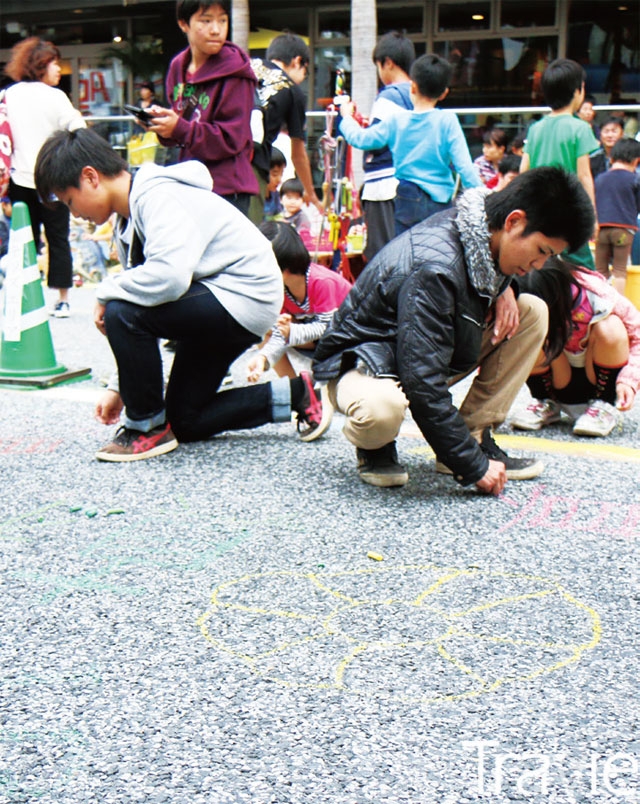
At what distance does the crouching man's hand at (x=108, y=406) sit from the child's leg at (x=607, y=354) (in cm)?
172

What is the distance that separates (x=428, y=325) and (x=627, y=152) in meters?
4.69

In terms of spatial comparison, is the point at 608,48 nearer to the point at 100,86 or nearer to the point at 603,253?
the point at 603,253

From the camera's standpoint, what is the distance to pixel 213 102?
4.02 meters

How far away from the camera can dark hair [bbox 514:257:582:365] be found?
3.32 m

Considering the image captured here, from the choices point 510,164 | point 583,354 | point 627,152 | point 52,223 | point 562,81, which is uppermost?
point 562,81

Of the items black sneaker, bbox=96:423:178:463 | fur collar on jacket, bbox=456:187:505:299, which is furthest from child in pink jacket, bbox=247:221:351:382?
fur collar on jacket, bbox=456:187:505:299

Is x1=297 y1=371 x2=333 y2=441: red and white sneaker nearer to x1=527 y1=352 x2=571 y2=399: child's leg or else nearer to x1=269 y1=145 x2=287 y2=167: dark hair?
x1=527 y1=352 x2=571 y2=399: child's leg

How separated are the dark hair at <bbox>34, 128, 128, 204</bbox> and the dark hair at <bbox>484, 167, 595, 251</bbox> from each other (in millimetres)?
1346

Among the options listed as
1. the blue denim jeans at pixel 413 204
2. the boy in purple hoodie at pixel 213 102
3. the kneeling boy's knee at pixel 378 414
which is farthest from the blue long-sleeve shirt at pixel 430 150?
the kneeling boy's knee at pixel 378 414

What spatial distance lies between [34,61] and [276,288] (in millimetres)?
3327

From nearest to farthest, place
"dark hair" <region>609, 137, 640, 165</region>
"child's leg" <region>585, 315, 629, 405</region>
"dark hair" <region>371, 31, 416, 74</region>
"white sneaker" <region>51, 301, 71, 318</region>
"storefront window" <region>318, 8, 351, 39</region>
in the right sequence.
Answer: "child's leg" <region>585, 315, 629, 405</region> < "dark hair" <region>371, 31, 416, 74</region> < "white sneaker" <region>51, 301, 71, 318</region> < "dark hair" <region>609, 137, 640, 165</region> < "storefront window" <region>318, 8, 351, 39</region>

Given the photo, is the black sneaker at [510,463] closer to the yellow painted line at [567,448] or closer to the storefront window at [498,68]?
the yellow painted line at [567,448]

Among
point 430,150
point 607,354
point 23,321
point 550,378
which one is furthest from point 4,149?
point 607,354

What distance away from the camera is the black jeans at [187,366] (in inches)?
126
